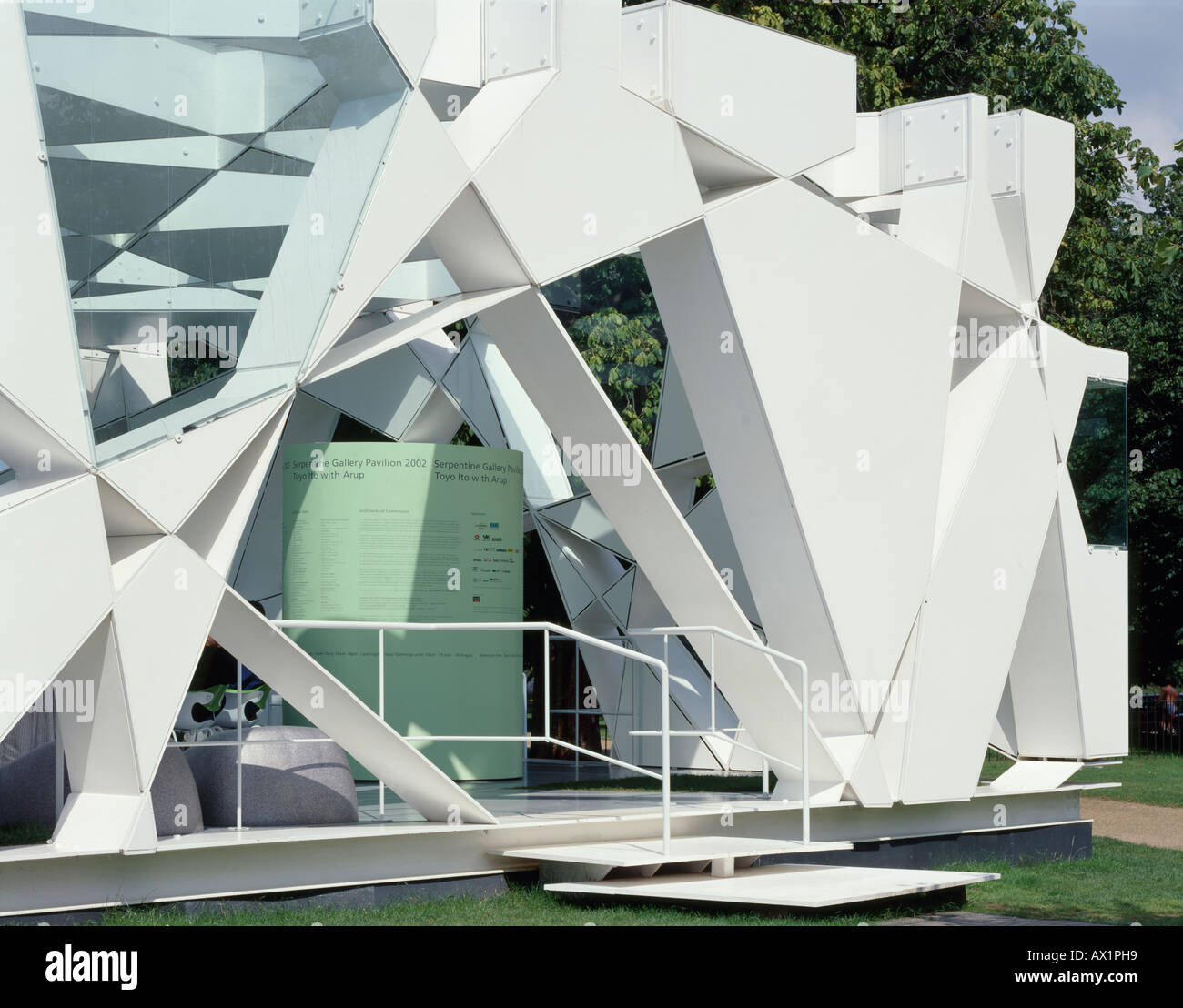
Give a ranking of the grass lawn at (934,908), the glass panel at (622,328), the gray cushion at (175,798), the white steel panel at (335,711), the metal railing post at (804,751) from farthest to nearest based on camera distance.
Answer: the glass panel at (622,328) < the metal railing post at (804,751) < the gray cushion at (175,798) < the white steel panel at (335,711) < the grass lawn at (934,908)

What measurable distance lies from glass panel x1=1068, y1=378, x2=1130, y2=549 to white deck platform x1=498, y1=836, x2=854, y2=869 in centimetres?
514

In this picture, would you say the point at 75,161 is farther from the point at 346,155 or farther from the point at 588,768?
the point at 588,768

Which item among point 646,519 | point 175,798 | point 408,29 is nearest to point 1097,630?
point 646,519

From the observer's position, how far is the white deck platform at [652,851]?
9.09m

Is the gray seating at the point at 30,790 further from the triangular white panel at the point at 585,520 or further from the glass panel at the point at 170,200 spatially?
the triangular white panel at the point at 585,520

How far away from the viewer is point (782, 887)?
9.09m

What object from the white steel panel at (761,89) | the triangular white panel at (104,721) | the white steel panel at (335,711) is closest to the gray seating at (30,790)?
the white steel panel at (335,711)

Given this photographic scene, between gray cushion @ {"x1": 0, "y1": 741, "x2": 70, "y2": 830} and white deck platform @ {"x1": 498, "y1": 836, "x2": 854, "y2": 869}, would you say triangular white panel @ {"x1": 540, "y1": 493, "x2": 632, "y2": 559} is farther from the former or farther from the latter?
gray cushion @ {"x1": 0, "y1": 741, "x2": 70, "y2": 830}

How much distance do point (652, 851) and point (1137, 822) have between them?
36.7ft

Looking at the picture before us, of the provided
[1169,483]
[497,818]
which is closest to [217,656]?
[497,818]

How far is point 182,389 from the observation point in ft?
28.3

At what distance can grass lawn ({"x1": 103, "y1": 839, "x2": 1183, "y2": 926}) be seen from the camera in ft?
26.6

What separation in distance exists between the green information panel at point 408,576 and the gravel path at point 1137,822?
25.8 feet

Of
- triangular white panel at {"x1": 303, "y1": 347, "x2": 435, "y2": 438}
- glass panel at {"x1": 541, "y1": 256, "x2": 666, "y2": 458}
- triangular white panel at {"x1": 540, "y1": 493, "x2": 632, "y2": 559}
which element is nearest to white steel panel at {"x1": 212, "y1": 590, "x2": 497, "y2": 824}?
glass panel at {"x1": 541, "y1": 256, "x2": 666, "y2": 458}
